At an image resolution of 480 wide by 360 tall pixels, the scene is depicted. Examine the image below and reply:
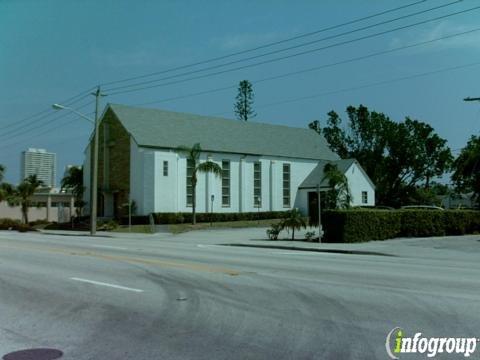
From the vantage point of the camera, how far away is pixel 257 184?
177 ft

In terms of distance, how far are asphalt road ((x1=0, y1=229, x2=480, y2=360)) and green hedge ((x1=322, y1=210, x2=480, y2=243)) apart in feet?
33.3

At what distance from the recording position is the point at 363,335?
7.25 metres

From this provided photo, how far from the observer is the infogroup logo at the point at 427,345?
6.51 m

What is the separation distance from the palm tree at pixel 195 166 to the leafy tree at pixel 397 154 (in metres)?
30.9

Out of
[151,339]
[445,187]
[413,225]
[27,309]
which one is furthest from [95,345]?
[445,187]

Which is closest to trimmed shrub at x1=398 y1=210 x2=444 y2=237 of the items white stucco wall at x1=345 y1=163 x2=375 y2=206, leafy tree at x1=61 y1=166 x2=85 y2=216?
white stucco wall at x1=345 y1=163 x2=375 y2=206

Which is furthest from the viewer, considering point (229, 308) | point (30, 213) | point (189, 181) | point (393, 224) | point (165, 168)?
point (30, 213)

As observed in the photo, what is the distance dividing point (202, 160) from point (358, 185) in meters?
15.4

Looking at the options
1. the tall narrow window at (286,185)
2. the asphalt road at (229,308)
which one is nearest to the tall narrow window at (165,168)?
the tall narrow window at (286,185)

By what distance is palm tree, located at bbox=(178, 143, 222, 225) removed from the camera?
44438 millimetres

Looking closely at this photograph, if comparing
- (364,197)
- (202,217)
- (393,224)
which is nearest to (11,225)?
(202,217)

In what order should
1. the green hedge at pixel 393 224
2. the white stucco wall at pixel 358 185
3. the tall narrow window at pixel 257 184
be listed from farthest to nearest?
1. the tall narrow window at pixel 257 184
2. the white stucco wall at pixel 358 185
3. the green hedge at pixel 393 224

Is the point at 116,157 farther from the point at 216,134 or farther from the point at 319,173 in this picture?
the point at 319,173

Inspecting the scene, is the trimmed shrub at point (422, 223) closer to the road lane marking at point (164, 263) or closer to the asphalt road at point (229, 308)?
the asphalt road at point (229, 308)
